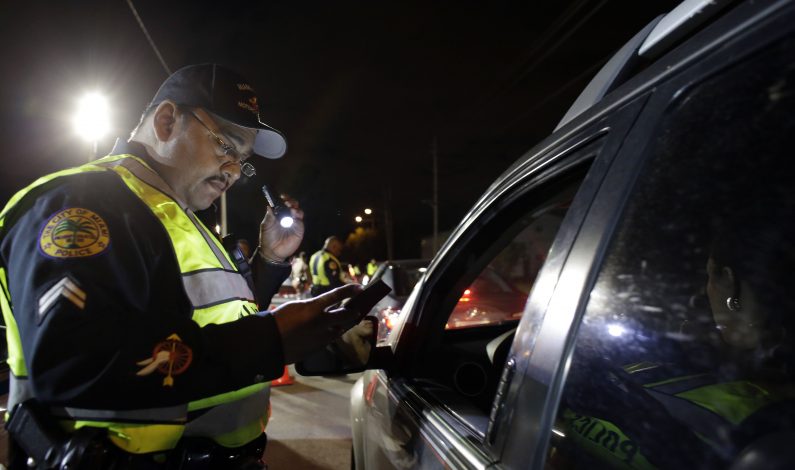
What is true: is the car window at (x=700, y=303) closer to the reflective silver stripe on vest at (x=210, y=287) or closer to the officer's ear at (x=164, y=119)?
the reflective silver stripe on vest at (x=210, y=287)

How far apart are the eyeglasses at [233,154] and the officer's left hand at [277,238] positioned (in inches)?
11.1

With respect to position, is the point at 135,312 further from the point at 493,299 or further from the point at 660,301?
the point at 493,299

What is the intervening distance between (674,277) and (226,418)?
1339 mm

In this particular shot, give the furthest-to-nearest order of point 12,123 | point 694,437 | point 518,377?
1. point 12,123
2. point 518,377
3. point 694,437

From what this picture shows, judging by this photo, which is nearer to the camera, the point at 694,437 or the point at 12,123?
the point at 694,437

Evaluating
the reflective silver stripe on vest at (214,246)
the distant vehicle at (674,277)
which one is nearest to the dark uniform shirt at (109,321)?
the reflective silver stripe on vest at (214,246)

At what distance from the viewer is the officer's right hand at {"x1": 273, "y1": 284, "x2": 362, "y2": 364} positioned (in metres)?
1.25

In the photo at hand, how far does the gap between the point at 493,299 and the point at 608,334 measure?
577cm

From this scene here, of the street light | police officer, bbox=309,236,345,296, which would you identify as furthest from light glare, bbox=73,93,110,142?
police officer, bbox=309,236,345,296

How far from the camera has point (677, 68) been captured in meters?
0.84

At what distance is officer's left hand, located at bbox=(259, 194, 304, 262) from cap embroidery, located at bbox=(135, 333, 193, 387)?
3.83 feet

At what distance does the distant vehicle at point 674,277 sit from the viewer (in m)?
0.67

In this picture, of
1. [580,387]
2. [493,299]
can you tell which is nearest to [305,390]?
[493,299]

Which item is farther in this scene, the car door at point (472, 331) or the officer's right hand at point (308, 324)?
the officer's right hand at point (308, 324)
